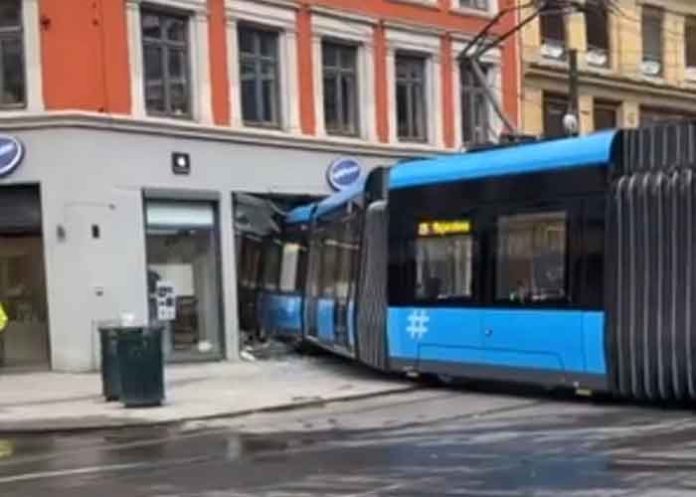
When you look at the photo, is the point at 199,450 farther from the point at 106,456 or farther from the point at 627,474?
the point at 627,474

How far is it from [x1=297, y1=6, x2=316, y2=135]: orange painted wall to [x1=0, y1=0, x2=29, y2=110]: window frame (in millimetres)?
6819

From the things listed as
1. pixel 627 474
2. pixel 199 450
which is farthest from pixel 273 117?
pixel 627 474

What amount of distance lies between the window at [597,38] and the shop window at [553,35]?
40.3 inches

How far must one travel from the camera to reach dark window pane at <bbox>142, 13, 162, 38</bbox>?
2708 centimetres

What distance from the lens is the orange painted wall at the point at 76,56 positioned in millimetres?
25578

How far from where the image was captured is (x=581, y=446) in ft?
41.0

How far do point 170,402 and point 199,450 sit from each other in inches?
219

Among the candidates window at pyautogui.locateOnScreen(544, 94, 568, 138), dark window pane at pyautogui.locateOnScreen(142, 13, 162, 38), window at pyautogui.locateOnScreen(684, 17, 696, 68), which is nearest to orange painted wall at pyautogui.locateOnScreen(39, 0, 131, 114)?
dark window pane at pyautogui.locateOnScreen(142, 13, 162, 38)

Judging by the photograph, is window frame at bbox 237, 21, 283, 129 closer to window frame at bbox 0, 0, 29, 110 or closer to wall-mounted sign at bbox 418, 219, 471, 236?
window frame at bbox 0, 0, 29, 110

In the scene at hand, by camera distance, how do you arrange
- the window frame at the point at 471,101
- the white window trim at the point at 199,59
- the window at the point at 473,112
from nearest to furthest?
the white window trim at the point at 199,59
the window frame at the point at 471,101
the window at the point at 473,112

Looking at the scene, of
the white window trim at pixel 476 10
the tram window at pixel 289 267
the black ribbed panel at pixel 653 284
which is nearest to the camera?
the black ribbed panel at pixel 653 284

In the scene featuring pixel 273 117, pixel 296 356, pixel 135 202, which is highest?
pixel 273 117

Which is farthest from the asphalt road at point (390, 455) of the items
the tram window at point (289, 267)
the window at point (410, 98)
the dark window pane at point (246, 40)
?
the window at point (410, 98)

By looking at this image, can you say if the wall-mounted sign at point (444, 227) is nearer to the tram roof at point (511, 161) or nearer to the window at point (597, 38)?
the tram roof at point (511, 161)
